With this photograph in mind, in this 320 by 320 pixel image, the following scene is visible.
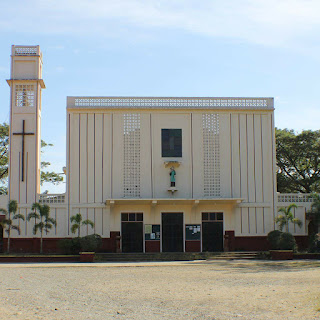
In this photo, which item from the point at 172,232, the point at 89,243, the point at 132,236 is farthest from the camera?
the point at 172,232

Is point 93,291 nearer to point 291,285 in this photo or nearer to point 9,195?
point 291,285

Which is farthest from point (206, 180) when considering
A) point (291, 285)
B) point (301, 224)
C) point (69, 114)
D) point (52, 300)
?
point (52, 300)

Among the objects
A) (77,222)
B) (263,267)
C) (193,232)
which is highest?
(77,222)

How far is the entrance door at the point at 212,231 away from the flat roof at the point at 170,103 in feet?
21.5

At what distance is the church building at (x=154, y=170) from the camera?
32.6m

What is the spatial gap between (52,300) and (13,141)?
67.1 ft

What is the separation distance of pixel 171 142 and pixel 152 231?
545cm

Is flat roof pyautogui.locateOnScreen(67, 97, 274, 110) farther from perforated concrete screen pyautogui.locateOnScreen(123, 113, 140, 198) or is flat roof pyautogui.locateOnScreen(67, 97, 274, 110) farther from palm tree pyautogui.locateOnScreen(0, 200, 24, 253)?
palm tree pyautogui.locateOnScreen(0, 200, 24, 253)

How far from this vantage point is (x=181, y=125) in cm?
3372

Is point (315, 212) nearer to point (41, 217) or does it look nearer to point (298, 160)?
point (298, 160)

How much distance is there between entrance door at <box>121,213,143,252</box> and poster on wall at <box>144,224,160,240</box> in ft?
1.02

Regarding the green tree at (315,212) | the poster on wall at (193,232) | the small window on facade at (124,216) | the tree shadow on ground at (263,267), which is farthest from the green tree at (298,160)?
the tree shadow on ground at (263,267)

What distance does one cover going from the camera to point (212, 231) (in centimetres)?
3312

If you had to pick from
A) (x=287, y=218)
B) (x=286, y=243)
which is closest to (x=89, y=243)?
(x=286, y=243)
